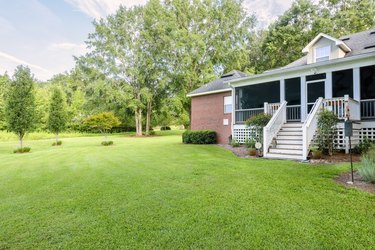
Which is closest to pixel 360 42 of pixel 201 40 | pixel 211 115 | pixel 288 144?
pixel 288 144

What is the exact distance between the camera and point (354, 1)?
25516 millimetres

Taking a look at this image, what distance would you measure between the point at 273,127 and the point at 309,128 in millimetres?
1610

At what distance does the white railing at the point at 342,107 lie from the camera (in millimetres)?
9445

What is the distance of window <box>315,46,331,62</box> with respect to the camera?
516 inches

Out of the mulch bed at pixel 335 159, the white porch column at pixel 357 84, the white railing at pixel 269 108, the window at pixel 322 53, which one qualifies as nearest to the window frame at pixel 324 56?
the window at pixel 322 53

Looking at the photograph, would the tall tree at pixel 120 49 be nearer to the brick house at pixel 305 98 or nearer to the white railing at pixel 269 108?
the brick house at pixel 305 98

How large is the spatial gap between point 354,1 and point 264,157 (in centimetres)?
2649

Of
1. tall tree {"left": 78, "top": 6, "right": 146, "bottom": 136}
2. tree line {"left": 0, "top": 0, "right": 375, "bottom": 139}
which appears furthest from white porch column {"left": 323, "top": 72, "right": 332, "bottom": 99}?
tall tree {"left": 78, "top": 6, "right": 146, "bottom": 136}

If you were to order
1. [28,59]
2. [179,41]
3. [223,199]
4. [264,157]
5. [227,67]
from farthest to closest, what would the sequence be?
[28,59], [227,67], [179,41], [264,157], [223,199]

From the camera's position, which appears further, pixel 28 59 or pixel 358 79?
pixel 28 59

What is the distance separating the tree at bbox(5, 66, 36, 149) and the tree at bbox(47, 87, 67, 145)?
4.69 metres

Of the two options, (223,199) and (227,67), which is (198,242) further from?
(227,67)

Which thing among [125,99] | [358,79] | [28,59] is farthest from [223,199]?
[28,59]

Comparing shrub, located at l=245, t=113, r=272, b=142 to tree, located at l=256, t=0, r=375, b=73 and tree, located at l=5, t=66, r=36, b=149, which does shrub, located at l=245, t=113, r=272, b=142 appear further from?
tree, located at l=256, t=0, r=375, b=73
